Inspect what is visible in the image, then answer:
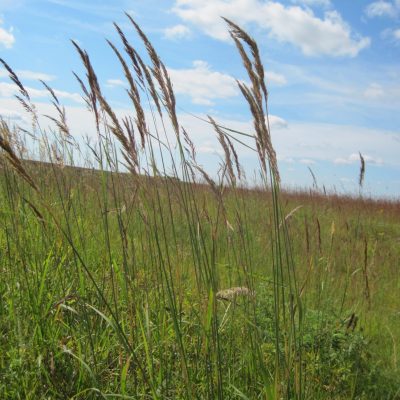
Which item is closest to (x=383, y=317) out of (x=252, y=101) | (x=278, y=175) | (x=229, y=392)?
(x=229, y=392)

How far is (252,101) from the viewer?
4.47ft

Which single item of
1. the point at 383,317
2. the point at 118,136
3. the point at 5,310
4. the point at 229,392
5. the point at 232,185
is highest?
the point at 118,136

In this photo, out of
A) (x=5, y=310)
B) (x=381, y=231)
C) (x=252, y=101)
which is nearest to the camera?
(x=252, y=101)

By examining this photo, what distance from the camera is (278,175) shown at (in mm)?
1483

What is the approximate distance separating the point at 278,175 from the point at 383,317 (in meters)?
2.80

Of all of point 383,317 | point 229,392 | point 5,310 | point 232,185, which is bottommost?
point 383,317

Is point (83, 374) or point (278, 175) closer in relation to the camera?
point (278, 175)

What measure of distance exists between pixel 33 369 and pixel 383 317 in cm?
297

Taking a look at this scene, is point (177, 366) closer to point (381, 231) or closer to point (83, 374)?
point (83, 374)

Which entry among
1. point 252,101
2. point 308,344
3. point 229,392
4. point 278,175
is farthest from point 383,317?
point 252,101

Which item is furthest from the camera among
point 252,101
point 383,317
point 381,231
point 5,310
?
point 381,231

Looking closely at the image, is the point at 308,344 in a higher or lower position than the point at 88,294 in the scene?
lower

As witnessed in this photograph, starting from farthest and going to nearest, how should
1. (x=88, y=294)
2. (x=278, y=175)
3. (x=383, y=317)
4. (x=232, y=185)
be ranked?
(x=383, y=317) < (x=88, y=294) < (x=232, y=185) < (x=278, y=175)

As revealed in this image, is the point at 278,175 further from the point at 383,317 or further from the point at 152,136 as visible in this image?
the point at 383,317
